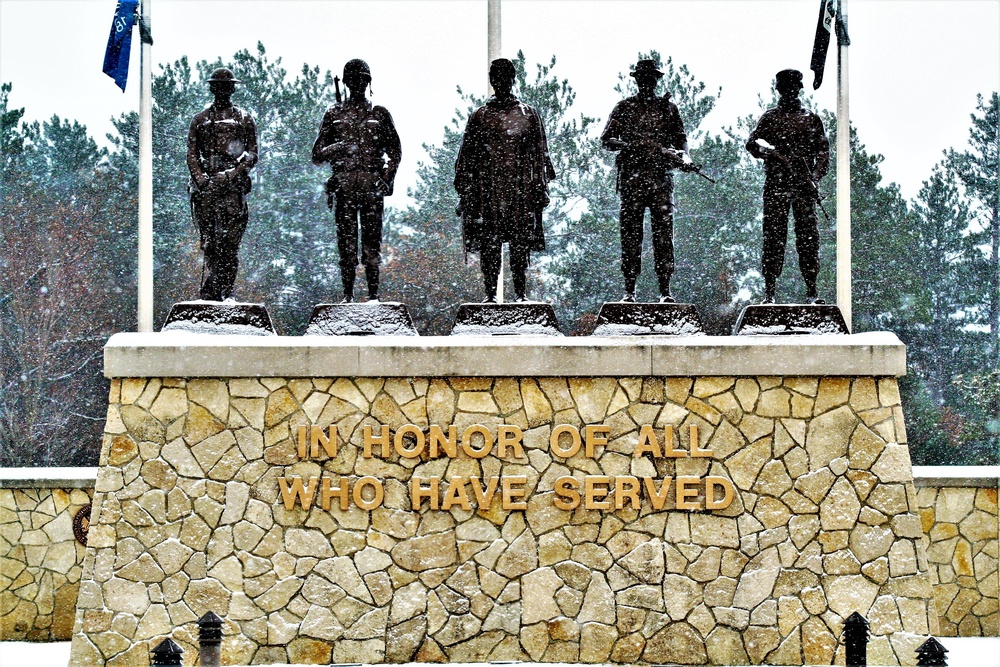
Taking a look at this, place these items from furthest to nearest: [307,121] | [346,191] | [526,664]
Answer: [307,121], [346,191], [526,664]

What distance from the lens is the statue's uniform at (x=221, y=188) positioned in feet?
29.2

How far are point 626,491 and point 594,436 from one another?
16.3 inches

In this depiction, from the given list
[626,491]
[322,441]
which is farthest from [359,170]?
[626,491]

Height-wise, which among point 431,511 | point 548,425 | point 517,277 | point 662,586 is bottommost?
point 662,586

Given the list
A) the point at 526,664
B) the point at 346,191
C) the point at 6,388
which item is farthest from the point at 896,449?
the point at 6,388

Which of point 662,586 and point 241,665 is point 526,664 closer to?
point 662,586

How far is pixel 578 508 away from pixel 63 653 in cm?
404

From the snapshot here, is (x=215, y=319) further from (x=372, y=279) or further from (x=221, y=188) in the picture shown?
(x=372, y=279)

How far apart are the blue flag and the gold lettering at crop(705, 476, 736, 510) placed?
589 centimetres

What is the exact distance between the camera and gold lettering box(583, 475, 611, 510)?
8055 millimetres

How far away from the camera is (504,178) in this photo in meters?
8.75

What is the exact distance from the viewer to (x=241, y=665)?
7977 millimetres

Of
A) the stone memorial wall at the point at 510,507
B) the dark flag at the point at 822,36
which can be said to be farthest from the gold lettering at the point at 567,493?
the dark flag at the point at 822,36

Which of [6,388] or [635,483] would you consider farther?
[6,388]
